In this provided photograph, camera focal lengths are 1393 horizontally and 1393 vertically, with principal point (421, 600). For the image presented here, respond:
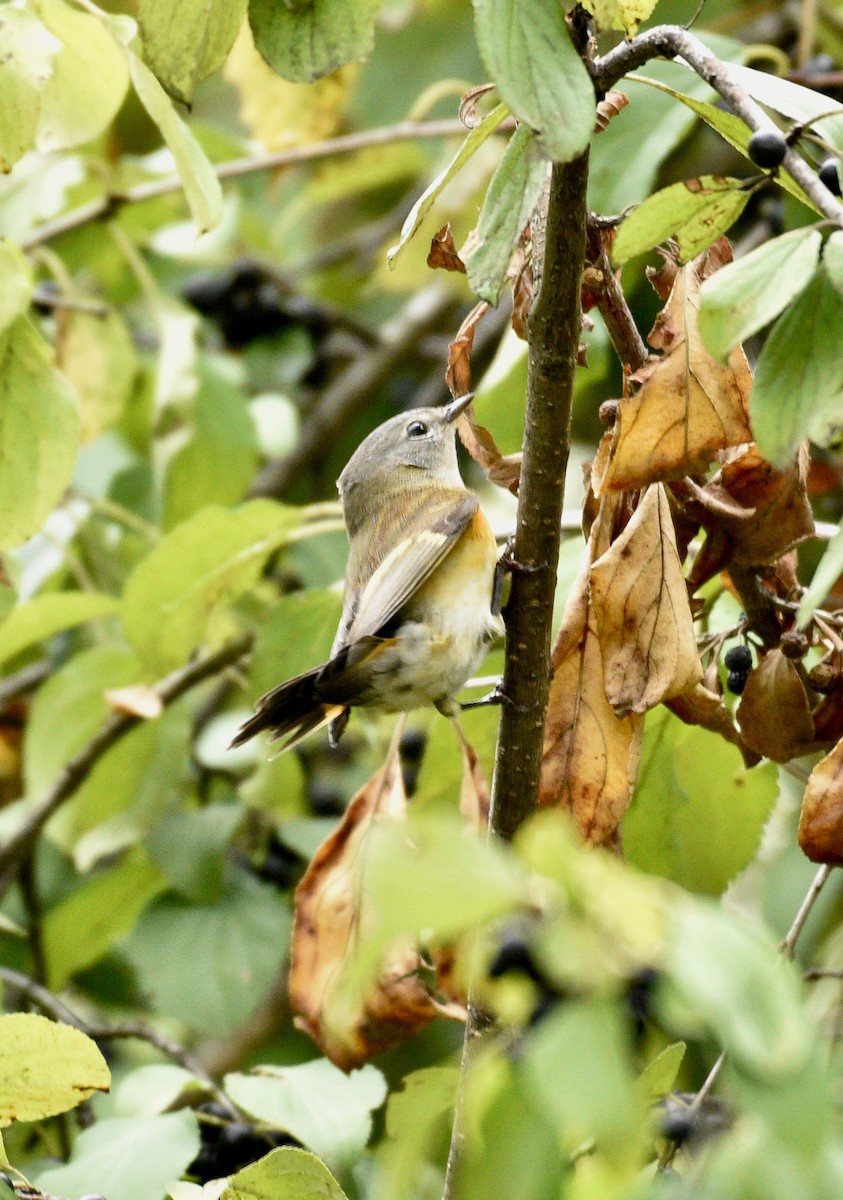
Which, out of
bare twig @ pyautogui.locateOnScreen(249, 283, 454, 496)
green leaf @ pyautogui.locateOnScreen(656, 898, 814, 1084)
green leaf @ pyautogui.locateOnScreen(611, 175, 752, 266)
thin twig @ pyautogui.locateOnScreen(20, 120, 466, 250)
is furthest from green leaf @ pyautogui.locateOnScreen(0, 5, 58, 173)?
bare twig @ pyautogui.locateOnScreen(249, 283, 454, 496)

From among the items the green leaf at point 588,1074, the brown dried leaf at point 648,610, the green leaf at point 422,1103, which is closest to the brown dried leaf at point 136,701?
the green leaf at point 422,1103

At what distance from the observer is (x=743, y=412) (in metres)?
1.26

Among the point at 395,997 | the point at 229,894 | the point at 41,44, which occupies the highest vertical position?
the point at 41,44

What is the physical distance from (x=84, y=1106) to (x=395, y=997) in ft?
3.08

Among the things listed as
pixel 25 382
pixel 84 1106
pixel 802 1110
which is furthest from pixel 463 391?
pixel 84 1106

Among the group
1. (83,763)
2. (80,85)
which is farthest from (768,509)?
(83,763)

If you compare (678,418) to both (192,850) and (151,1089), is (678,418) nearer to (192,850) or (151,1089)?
(151,1089)

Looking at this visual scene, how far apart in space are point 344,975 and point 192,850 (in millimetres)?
1121

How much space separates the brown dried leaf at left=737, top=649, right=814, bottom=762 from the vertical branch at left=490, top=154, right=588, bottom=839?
0.66 feet

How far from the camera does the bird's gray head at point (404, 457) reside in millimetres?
2426

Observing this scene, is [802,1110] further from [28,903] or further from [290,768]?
[28,903]

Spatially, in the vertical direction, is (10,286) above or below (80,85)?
below

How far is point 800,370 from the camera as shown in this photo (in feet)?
3.37

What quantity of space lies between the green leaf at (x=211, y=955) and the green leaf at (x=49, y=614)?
573mm
